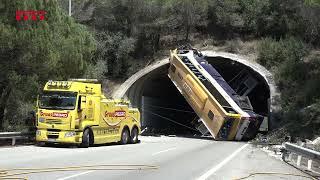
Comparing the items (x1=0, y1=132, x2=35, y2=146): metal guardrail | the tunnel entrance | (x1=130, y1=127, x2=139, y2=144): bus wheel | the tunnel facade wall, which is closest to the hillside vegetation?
the tunnel facade wall

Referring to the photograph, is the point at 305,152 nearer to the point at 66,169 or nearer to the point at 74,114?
the point at 66,169

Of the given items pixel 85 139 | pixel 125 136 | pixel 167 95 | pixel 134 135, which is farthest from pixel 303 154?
pixel 167 95

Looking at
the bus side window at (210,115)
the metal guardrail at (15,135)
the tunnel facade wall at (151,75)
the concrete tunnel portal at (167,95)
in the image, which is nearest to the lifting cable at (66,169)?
the metal guardrail at (15,135)

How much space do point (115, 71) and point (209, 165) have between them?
2950cm

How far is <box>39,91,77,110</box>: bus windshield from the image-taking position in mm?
22209

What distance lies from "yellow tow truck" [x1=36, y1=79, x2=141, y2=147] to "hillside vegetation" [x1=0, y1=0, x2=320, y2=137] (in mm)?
2103

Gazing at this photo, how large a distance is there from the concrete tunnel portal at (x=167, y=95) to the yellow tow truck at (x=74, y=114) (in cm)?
1469

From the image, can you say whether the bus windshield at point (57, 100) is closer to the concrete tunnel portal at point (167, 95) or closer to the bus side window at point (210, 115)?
the bus side window at point (210, 115)

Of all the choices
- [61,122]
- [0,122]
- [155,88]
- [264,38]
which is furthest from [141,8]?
[61,122]

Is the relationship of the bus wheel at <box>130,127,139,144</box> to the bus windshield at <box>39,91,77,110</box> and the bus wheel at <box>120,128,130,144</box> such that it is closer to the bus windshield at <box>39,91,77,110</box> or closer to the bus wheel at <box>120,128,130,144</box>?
the bus wheel at <box>120,128,130,144</box>

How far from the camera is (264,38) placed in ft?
144

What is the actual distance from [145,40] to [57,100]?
25.5m

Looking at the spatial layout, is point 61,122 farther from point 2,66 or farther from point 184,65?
point 184,65

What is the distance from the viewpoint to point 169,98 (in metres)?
51.4
